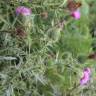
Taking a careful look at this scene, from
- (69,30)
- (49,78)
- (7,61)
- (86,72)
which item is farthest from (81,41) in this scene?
(7,61)

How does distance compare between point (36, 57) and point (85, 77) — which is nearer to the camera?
point (36, 57)

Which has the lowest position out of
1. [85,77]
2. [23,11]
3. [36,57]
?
[85,77]

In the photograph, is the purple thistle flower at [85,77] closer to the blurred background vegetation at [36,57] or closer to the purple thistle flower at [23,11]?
the blurred background vegetation at [36,57]

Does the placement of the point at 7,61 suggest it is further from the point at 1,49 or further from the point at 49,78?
the point at 49,78

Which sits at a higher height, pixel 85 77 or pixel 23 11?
pixel 23 11

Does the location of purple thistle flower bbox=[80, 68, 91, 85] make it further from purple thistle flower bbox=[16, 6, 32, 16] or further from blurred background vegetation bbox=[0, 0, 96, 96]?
purple thistle flower bbox=[16, 6, 32, 16]

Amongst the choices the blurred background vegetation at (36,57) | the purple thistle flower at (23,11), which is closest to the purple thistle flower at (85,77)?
the blurred background vegetation at (36,57)

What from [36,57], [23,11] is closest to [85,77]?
[36,57]

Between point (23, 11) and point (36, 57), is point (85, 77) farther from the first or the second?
point (23, 11)

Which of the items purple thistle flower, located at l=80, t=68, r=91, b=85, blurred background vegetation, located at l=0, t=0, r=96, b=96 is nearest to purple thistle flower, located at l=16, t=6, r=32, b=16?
blurred background vegetation, located at l=0, t=0, r=96, b=96

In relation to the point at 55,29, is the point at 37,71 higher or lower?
lower

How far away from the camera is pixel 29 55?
1.47m

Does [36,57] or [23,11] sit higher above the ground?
[23,11]

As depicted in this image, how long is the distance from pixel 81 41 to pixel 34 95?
2.17ft
